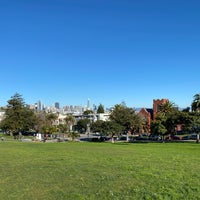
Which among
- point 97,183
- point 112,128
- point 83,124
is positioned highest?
point 83,124

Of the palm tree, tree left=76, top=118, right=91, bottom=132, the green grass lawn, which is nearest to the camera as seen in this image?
the green grass lawn

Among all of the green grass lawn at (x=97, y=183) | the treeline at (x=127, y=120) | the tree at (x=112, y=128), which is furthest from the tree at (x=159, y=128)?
the green grass lawn at (x=97, y=183)

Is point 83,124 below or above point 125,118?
above

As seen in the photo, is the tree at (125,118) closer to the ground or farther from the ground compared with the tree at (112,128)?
farther from the ground

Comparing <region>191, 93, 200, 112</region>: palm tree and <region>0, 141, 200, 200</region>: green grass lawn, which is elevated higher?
<region>191, 93, 200, 112</region>: palm tree

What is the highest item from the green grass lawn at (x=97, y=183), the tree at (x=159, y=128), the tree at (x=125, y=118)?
the tree at (x=125, y=118)

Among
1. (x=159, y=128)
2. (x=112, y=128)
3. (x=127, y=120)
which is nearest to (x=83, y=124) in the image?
(x=127, y=120)

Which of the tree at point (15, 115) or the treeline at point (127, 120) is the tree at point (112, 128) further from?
the tree at point (15, 115)

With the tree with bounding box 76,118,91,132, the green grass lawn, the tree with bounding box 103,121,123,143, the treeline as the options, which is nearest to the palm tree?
the treeline

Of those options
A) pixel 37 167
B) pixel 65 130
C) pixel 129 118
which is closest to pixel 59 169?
pixel 37 167

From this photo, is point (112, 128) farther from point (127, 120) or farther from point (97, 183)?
point (97, 183)

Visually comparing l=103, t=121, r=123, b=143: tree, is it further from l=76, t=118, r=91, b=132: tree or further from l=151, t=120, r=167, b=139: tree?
l=76, t=118, r=91, b=132: tree

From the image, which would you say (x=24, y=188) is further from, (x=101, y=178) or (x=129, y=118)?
(x=129, y=118)

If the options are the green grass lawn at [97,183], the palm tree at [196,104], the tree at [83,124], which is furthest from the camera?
the tree at [83,124]
